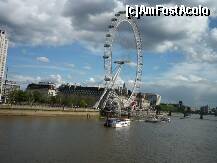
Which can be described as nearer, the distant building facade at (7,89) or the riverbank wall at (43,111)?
the riverbank wall at (43,111)

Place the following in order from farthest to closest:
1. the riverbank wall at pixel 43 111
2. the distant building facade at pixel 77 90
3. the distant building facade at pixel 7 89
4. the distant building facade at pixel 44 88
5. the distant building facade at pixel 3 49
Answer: the distant building facade at pixel 44 88 < the distant building facade at pixel 77 90 < the distant building facade at pixel 3 49 < the distant building facade at pixel 7 89 < the riverbank wall at pixel 43 111

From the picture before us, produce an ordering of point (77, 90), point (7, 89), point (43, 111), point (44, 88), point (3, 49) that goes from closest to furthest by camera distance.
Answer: point (43, 111) → point (3, 49) → point (7, 89) → point (44, 88) → point (77, 90)

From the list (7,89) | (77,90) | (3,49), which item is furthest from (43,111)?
(77,90)

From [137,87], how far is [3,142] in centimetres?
6147

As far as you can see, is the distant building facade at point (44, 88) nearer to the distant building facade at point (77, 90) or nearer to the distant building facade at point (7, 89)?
the distant building facade at point (77, 90)

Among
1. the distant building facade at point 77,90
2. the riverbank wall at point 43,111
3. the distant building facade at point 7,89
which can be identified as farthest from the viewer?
the distant building facade at point 77,90

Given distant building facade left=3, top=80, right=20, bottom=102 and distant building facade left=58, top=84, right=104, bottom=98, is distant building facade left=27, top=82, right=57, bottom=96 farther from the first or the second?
distant building facade left=3, top=80, right=20, bottom=102

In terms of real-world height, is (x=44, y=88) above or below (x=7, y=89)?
above

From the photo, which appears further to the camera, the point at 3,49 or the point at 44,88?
the point at 44,88

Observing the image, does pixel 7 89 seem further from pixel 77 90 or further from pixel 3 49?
pixel 77 90

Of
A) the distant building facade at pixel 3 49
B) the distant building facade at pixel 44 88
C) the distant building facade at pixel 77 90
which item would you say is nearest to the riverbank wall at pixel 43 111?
the distant building facade at pixel 3 49

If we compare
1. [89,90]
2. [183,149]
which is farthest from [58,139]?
[89,90]

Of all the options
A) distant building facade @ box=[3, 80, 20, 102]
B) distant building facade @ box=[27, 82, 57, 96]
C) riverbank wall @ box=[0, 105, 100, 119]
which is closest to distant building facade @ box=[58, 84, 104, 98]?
distant building facade @ box=[27, 82, 57, 96]

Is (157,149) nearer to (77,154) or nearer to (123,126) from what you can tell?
(77,154)
